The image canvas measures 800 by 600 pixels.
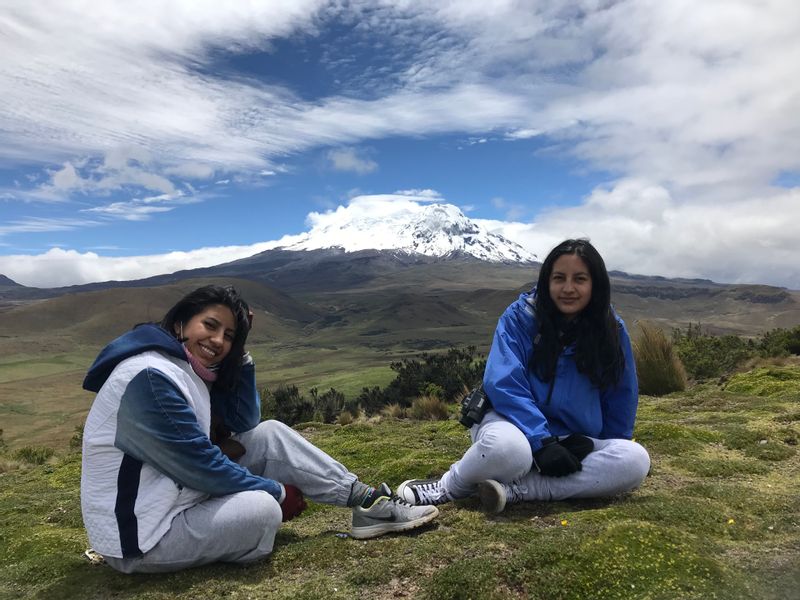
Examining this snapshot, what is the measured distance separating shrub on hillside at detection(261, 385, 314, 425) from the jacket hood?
11908mm

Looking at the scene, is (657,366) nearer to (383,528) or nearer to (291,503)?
(383,528)

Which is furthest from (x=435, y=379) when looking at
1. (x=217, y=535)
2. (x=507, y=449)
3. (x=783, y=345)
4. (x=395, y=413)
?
(x=217, y=535)

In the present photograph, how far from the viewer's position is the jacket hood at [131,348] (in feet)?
11.9

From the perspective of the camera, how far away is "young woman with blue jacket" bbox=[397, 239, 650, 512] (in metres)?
4.54

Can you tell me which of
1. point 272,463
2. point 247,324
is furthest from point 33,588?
point 247,324

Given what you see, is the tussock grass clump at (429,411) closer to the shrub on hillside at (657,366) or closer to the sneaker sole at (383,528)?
the shrub on hillside at (657,366)

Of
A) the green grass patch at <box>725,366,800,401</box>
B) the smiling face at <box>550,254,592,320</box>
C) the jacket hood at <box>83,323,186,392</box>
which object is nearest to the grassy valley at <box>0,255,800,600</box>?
the jacket hood at <box>83,323,186,392</box>

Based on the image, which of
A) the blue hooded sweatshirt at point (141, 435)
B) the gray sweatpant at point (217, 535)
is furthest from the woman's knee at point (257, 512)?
the blue hooded sweatshirt at point (141, 435)

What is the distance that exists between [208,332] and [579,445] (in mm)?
3188

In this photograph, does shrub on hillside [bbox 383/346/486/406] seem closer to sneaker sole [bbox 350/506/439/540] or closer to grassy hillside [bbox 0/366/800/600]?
grassy hillside [bbox 0/366/800/600]

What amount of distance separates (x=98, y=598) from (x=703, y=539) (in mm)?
4060

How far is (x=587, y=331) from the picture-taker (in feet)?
16.0

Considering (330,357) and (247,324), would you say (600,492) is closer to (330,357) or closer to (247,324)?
(247,324)

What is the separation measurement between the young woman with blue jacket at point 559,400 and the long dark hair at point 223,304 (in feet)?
6.27
